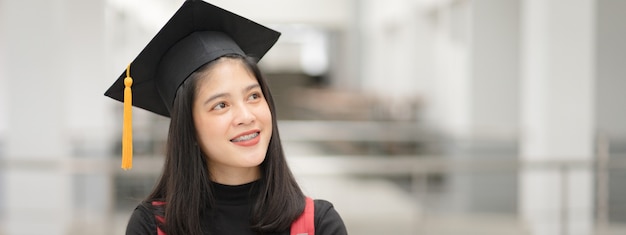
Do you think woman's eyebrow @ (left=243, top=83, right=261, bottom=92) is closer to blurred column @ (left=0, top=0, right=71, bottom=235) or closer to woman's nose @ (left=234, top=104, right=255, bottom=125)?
woman's nose @ (left=234, top=104, right=255, bottom=125)

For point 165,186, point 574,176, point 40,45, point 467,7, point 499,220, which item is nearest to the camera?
point 165,186

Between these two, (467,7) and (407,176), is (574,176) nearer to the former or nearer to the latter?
(407,176)

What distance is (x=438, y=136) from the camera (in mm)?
14781

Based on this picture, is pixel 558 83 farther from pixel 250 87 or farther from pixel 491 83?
pixel 250 87

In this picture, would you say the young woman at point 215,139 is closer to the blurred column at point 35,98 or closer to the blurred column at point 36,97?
the blurred column at point 36,97

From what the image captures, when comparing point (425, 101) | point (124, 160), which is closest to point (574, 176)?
point (124, 160)

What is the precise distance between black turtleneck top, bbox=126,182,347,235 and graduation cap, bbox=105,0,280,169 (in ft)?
0.67

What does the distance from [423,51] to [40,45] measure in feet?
36.3

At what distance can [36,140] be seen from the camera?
28.7ft

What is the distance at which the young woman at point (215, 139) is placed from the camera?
5.86 feet

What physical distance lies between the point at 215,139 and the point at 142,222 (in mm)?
213

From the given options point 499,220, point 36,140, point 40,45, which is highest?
point 40,45

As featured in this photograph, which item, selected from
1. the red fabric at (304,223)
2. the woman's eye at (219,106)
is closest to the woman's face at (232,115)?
the woman's eye at (219,106)

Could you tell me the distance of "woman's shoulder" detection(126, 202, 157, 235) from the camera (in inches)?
71.3
